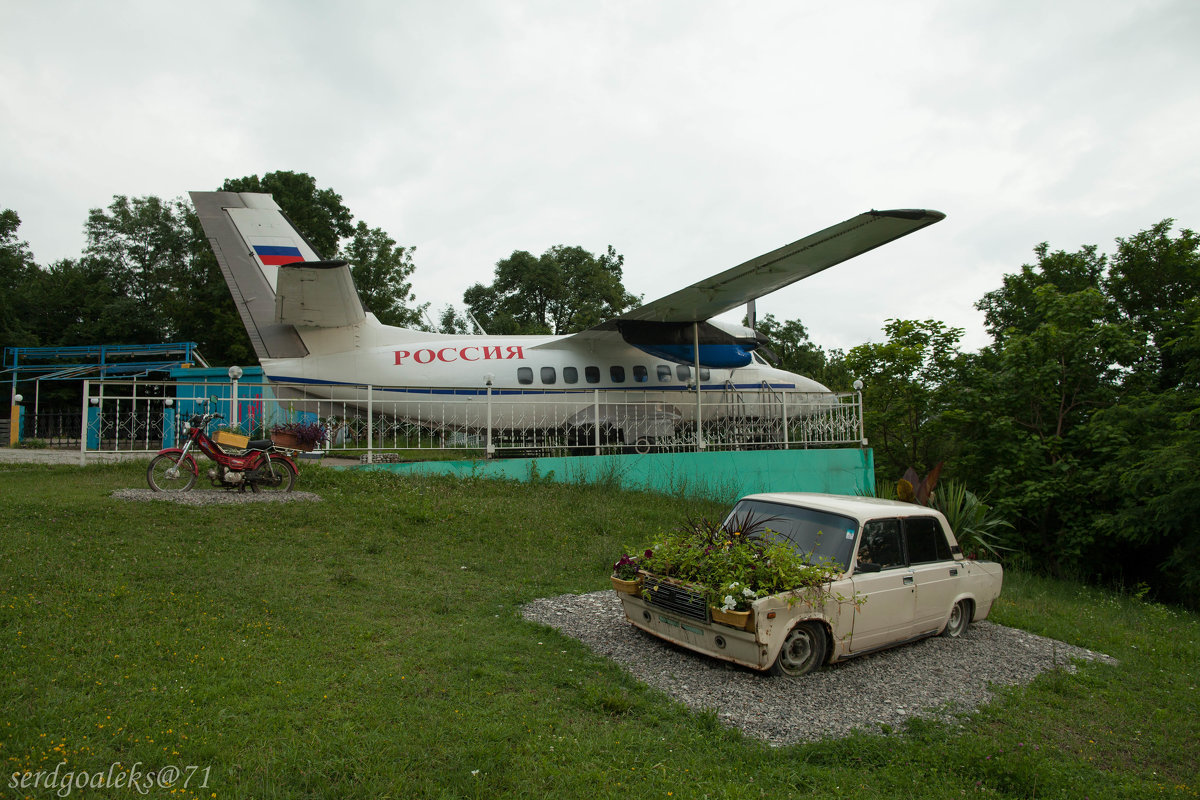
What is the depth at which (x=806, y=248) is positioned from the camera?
12500mm

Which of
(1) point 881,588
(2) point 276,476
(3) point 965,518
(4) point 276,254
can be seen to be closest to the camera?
(1) point 881,588

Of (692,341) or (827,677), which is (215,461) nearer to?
(827,677)

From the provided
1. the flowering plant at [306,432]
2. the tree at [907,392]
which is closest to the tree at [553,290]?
the tree at [907,392]

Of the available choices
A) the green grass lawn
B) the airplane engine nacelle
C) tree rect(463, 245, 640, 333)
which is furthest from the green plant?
tree rect(463, 245, 640, 333)

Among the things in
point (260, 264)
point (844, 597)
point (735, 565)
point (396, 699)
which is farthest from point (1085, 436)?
point (260, 264)

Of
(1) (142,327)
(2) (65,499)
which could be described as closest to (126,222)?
(1) (142,327)

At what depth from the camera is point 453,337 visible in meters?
15.4

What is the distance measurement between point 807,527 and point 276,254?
12120 millimetres

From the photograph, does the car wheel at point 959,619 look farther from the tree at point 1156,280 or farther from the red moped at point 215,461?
the tree at point 1156,280

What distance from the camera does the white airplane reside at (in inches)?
492

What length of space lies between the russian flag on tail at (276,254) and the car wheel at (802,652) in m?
12.4

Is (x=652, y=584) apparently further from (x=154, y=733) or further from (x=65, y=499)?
(x=65, y=499)

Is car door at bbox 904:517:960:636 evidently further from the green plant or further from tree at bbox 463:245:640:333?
tree at bbox 463:245:640:333

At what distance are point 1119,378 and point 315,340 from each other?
784 inches
